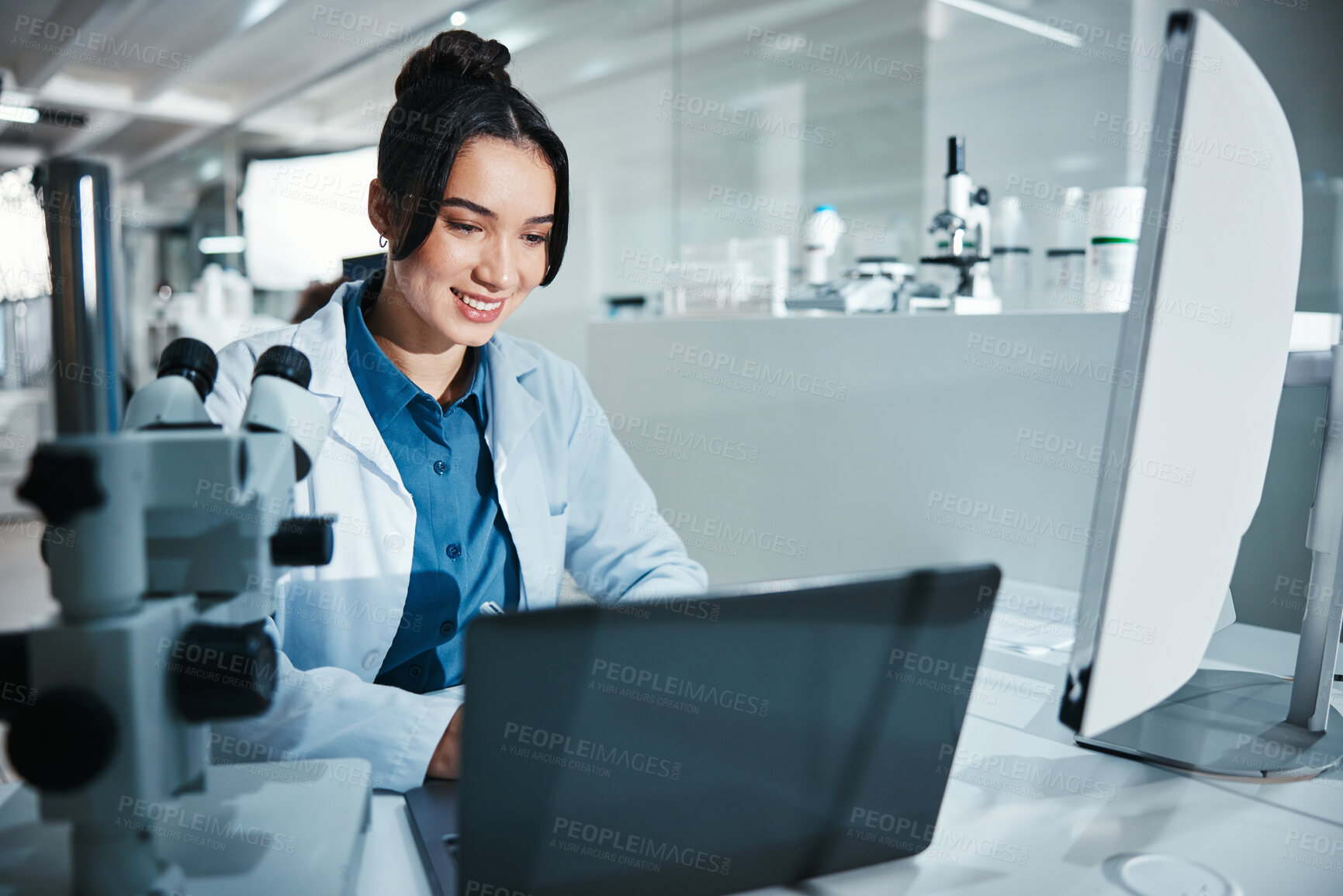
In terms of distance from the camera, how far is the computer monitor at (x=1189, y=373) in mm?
451

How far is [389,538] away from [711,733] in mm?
662

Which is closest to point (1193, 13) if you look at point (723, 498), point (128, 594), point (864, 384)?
point (128, 594)

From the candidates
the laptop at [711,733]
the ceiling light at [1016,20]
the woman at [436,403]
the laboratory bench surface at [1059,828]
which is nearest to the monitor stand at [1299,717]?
the laboratory bench surface at [1059,828]

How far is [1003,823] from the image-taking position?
69 cm

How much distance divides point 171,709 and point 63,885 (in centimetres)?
14

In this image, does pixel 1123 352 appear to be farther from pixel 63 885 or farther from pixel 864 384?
pixel 864 384

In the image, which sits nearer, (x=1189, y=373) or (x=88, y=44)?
(x=1189, y=373)

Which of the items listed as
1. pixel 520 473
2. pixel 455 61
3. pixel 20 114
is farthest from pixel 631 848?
pixel 20 114

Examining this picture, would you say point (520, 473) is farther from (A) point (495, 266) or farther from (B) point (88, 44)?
(B) point (88, 44)

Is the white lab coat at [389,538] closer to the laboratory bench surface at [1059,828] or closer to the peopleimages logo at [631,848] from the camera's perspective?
the laboratory bench surface at [1059,828]

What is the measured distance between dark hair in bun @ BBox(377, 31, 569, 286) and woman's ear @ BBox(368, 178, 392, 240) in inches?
0.5

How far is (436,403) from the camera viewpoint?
1.14 meters

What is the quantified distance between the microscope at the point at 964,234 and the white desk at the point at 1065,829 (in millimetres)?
950

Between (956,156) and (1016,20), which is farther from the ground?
(1016,20)
